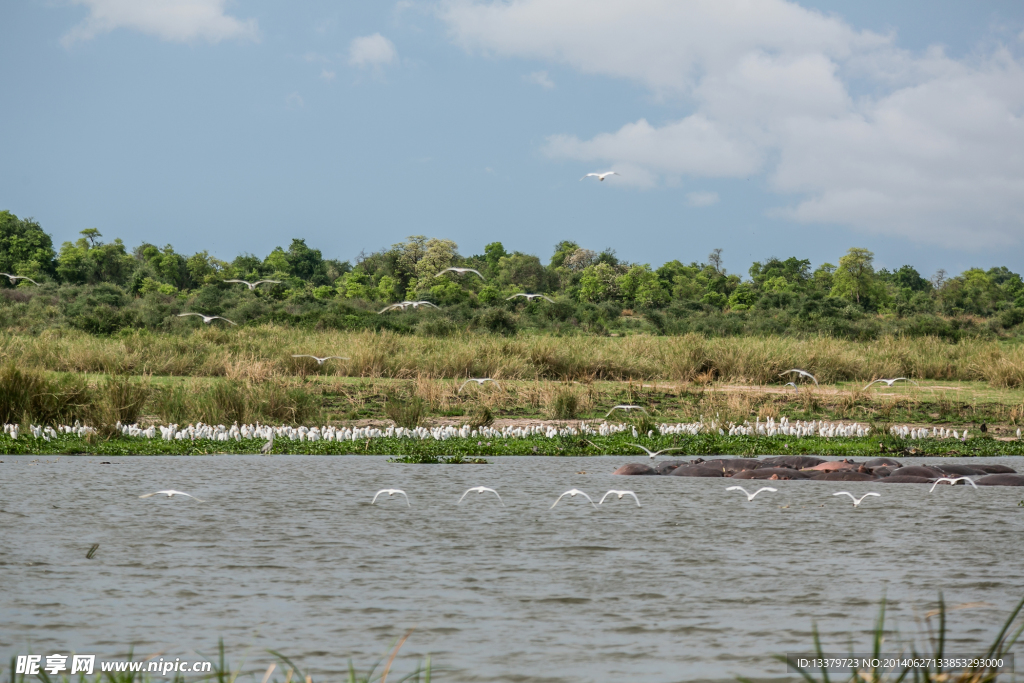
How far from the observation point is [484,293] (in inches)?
1661

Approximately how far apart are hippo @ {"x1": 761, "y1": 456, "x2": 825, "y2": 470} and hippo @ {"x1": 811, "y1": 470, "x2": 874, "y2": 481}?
0.56m

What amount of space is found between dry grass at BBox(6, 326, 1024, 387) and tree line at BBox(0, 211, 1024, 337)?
8.12 ft

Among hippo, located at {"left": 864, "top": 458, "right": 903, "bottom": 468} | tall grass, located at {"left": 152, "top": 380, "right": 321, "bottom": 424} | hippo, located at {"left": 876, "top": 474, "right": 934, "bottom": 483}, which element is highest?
tall grass, located at {"left": 152, "top": 380, "right": 321, "bottom": 424}

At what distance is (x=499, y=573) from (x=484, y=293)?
36.5 m

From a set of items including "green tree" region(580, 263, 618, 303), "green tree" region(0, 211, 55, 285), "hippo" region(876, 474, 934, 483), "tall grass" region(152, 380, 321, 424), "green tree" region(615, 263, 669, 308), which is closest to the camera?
"hippo" region(876, 474, 934, 483)

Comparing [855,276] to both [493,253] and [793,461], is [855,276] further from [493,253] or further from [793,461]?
[793,461]

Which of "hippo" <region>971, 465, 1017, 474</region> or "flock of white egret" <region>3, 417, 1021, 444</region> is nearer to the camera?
"hippo" <region>971, 465, 1017, 474</region>

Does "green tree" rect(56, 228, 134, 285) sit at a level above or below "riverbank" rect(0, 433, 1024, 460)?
above

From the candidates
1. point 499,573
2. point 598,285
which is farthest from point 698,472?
point 598,285

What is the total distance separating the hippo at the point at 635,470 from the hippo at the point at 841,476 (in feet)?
5.66

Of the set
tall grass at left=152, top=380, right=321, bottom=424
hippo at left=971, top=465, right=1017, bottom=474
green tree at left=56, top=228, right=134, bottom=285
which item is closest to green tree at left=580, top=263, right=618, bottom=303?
green tree at left=56, top=228, right=134, bottom=285

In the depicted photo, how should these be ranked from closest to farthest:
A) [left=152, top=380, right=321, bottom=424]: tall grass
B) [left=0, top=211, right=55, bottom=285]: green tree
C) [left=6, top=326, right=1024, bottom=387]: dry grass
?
[left=152, top=380, right=321, bottom=424]: tall grass < [left=6, top=326, right=1024, bottom=387]: dry grass < [left=0, top=211, right=55, bottom=285]: green tree

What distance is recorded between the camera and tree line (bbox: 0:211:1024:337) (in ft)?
111

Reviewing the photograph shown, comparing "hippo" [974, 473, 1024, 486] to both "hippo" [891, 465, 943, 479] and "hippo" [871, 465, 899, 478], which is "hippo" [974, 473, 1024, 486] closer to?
"hippo" [891, 465, 943, 479]
